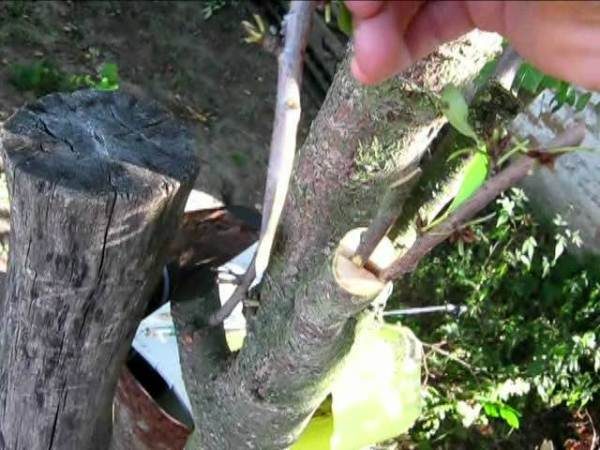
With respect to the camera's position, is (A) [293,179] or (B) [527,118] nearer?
(A) [293,179]

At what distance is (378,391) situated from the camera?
187 centimetres

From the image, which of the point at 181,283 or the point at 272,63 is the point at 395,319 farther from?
the point at 272,63

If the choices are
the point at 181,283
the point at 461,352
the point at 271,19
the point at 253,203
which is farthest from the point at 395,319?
the point at 271,19

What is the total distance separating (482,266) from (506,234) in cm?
16

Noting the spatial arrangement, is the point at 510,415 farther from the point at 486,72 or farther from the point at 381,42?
the point at 381,42

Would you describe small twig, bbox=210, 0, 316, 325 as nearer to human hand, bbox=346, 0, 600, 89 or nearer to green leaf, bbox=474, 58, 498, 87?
human hand, bbox=346, 0, 600, 89

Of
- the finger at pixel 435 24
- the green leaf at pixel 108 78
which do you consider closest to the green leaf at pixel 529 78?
the finger at pixel 435 24

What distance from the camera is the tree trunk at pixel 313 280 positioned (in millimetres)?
1392

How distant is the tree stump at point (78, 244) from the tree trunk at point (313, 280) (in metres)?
0.21

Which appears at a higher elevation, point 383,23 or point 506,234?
point 383,23

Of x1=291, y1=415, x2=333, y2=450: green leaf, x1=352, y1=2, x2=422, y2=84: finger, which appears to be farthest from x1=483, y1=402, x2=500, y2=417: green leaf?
x1=352, y1=2, x2=422, y2=84: finger

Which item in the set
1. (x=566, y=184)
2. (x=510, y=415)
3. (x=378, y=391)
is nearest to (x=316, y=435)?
(x=378, y=391)

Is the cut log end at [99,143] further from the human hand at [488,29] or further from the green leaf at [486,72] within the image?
the human hand at [488,29]

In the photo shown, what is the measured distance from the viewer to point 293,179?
1.61 meters
